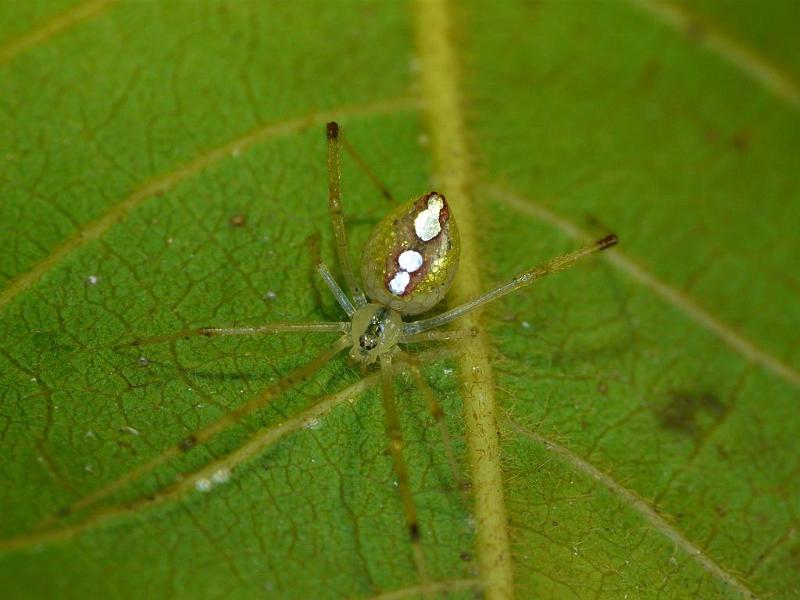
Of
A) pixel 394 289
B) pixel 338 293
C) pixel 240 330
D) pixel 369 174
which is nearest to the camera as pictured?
A: pixel 240 330

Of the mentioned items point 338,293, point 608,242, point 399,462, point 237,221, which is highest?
point 237,221

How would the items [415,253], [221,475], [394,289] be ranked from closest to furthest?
[221,475]
[415,253]
[394,289]

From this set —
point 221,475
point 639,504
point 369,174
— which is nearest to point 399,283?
point 369,174

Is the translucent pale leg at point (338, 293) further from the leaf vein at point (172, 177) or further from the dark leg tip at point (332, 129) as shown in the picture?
the leaf vein at point (172, 177)

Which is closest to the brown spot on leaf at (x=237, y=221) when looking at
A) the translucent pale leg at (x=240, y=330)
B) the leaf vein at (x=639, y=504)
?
the translucent pale leg at (x=240, y=330)

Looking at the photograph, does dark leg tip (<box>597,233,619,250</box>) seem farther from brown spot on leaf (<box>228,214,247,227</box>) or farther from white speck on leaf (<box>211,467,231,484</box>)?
white speck on leaf (<box>211,467,231,484</box>)

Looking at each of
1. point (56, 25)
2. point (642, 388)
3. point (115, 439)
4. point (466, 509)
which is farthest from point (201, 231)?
point (642, 388)

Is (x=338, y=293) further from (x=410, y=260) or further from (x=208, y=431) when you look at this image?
(x=208, y=431)
